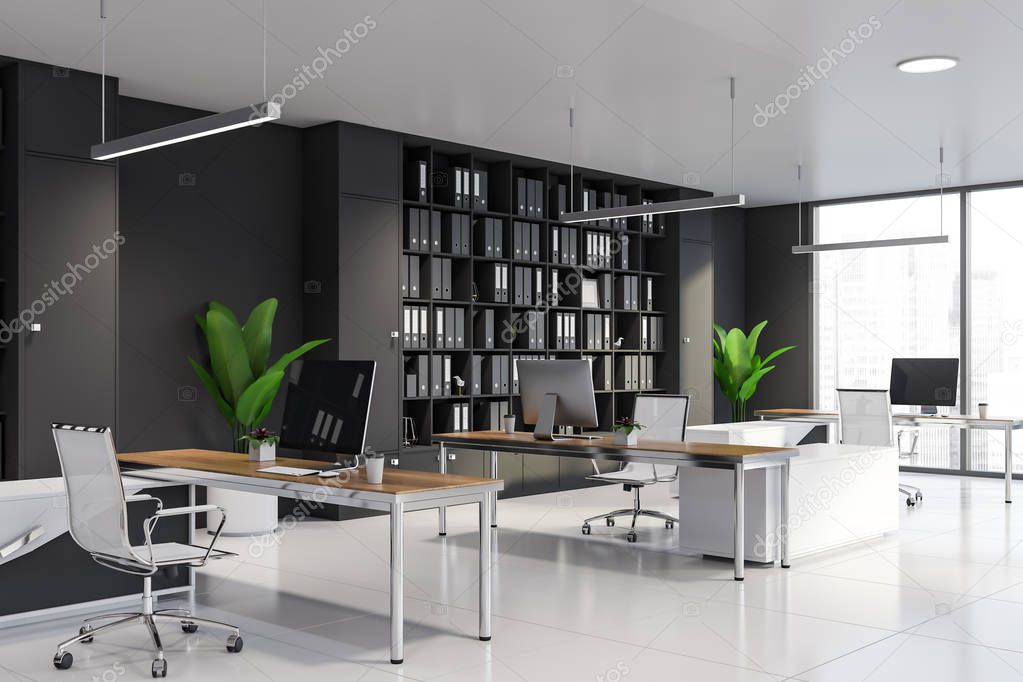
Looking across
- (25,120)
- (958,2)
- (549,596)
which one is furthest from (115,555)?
(958,2)

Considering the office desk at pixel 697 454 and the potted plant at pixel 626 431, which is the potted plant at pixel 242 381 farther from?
the potted plant at pixel 626 431

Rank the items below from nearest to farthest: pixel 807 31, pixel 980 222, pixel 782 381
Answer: pixel 807 31 → pixel 980 222 → pixel 782 381

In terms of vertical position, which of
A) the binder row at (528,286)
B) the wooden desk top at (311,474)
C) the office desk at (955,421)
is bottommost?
the office desk at (955,421)

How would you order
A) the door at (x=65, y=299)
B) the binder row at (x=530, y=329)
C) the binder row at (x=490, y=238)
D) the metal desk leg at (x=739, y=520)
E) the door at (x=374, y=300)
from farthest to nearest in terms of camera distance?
the binder row at (x=530, y=329)
the binder row at (x=490, y=238)
the door at (x=374, y=300)
the door at (x=65, y=299)
the metal desk leg at (x=739, y=520)

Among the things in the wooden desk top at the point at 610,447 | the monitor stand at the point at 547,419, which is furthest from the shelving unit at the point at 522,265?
the monitor stand at the point at 547,419

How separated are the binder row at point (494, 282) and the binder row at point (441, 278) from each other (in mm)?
472

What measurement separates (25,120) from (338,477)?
3.16m

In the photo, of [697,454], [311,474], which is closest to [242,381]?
[311,474]

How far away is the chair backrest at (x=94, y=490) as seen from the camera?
12.2 feet

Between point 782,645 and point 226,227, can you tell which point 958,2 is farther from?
point 226,227

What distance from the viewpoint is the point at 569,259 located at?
9.37 metres

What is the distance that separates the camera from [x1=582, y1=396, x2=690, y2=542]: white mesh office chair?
6742 mm

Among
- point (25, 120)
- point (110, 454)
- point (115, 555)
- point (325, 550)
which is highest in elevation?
point (25, 120)

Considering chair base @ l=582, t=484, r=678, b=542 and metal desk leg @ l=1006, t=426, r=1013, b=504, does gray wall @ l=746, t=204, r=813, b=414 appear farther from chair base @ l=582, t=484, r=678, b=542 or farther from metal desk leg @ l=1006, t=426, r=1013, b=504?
chair base @ l=582, t=484, r=678, b=542
